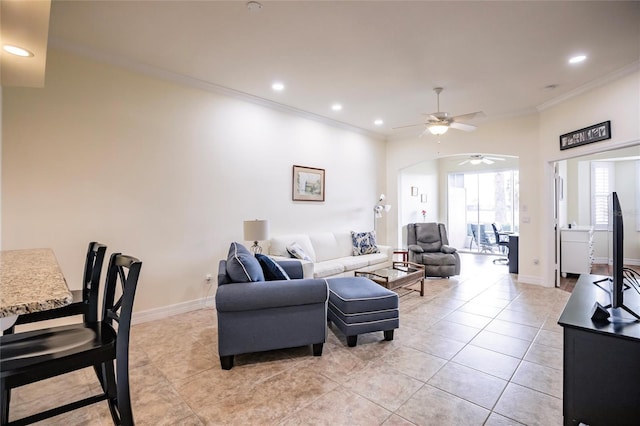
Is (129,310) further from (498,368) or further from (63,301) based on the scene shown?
(498,368)

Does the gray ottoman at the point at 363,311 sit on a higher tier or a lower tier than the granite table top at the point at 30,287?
lower

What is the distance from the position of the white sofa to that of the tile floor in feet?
4.75

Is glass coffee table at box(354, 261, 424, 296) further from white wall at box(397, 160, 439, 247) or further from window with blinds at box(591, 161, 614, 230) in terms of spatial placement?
window with blinds at box(591, 161, 614, 230)

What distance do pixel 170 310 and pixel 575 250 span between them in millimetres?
7000

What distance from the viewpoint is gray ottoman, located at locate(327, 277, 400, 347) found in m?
2.90

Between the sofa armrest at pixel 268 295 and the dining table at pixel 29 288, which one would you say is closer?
the dining table at pixel 29 288

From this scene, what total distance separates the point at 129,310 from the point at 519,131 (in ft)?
21.0

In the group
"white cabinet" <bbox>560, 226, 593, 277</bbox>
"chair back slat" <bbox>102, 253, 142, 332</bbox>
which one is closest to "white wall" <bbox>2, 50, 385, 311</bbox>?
"chair back slat" <bbox>102, 253, 142, 332</bbox>

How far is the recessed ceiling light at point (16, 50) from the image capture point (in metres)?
1.71

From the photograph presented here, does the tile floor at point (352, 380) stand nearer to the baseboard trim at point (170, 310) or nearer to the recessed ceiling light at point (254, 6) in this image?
the baseboard trim at point (170, 310)

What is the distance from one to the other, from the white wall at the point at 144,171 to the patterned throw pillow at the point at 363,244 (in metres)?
1.15

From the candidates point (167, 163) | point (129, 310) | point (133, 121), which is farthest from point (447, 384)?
point (133, 121)

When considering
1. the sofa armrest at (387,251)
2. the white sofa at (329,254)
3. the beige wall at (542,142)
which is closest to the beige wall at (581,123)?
the beige wall at (542,142)

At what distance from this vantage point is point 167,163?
3812 millimetres
